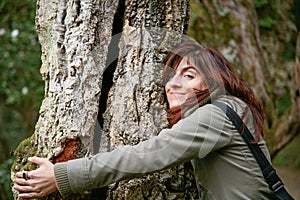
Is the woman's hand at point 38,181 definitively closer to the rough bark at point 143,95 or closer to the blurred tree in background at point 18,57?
the rough bark at point 143,95

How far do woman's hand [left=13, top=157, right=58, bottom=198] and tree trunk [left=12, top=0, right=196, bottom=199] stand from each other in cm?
9

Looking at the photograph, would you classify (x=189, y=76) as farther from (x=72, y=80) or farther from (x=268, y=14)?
(x=268, y=14)

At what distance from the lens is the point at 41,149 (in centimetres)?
239

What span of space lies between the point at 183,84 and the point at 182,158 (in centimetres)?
41

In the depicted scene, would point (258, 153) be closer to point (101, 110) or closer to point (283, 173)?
point (101, 110)

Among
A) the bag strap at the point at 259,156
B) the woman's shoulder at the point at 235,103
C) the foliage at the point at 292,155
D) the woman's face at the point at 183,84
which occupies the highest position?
the woman's face at the point at 183,84

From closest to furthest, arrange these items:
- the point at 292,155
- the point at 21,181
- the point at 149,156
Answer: the point at 149,156, the point at 21,181, the point at 292,155

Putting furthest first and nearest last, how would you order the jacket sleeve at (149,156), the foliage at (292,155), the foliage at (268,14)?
1. the foliage at (292,155)
2. the foliage at (268,14)
3. the jacket sleeve at (149,156)

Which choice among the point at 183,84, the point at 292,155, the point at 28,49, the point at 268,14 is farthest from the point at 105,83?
the point at 292,155

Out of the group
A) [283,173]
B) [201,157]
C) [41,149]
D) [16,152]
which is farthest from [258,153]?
[283,173]

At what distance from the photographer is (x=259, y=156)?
219cm

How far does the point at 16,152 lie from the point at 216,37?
2555 mm

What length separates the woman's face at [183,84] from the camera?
7.73ft

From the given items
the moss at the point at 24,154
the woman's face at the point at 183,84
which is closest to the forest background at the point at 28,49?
the woman's face at the point at 183,84
